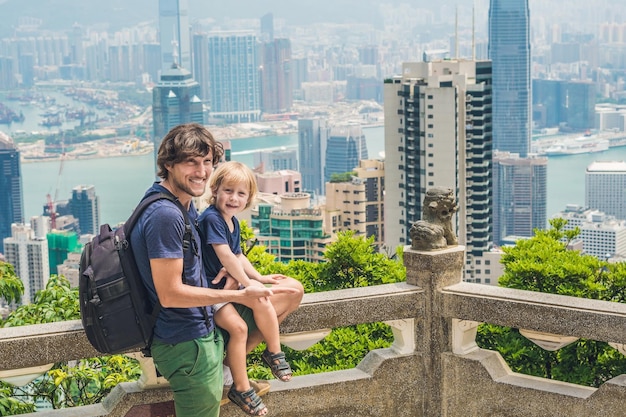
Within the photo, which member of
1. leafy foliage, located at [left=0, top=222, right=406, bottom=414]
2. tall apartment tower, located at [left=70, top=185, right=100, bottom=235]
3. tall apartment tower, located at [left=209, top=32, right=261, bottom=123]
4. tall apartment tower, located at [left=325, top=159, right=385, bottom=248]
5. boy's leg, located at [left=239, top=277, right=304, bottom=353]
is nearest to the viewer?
boy's leg, located at [left=239, top=277, right=304, bottom=353]

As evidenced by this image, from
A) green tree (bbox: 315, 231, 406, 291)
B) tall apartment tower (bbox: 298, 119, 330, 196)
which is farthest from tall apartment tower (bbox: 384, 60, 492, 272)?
tall apartment tower (bbox: 298, 119, 330, 196)

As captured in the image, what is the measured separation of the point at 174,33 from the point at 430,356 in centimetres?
15405

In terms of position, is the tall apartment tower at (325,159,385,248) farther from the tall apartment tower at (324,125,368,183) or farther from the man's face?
the man's face

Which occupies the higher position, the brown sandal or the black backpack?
the black backpack

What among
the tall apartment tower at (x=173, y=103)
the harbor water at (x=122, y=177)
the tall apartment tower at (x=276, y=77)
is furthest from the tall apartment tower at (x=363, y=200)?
the tall apartment tower at (x=276, y=77)

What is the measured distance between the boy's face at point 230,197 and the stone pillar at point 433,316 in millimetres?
908

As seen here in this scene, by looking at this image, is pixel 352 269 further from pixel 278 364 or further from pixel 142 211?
pixel 142 211

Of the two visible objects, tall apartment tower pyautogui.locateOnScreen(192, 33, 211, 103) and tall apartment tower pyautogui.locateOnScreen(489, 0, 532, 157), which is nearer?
tall apartment tower pyautogui.locateOnScreen(489, 0, 532, 157)

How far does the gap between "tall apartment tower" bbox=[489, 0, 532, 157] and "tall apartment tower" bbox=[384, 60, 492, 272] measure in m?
63.1

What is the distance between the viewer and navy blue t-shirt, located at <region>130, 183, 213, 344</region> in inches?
107

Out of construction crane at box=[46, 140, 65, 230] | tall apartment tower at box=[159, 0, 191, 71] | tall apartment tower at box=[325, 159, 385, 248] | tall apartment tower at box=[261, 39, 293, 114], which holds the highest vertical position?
tall apartment tower at box=[159, 0, 191, 71]

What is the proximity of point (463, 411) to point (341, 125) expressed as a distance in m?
122

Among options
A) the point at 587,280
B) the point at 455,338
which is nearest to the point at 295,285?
the point at 455,338

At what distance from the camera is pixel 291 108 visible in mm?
144375
